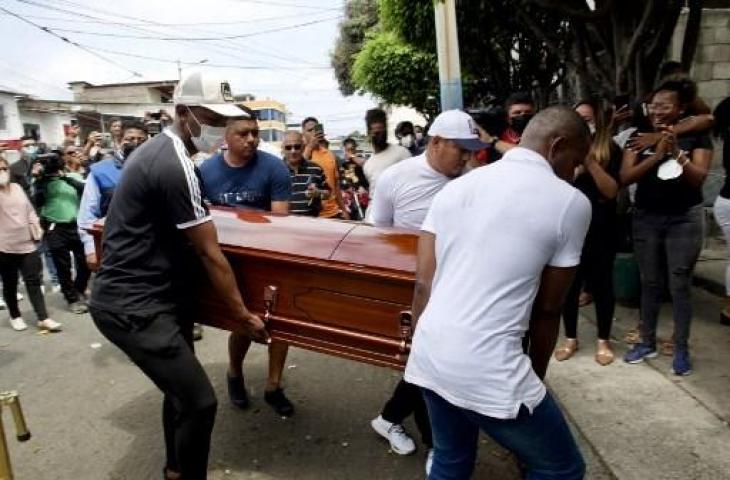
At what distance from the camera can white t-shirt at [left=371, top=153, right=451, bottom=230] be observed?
2.85 meters

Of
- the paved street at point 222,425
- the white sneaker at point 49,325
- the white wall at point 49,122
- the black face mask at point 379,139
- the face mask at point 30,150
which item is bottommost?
the paved street at point 222,425

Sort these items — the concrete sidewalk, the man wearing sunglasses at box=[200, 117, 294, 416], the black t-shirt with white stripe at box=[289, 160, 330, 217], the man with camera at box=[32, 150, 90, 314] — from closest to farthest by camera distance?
the concrete sidewalk → the man wearing sunglasses at box=[200, 117, 294, 416] → the black t-shirt with white stripe at box=[289, 160, 330, 217] → the man with camera at box=[32, 150, 90, 314]

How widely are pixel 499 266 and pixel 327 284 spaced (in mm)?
987

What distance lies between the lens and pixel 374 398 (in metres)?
3.68

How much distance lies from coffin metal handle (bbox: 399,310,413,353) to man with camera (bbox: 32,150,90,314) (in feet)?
15.8

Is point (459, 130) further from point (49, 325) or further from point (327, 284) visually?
point (49, 325)

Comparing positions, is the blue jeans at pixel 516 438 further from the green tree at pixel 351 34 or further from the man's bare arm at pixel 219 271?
the green tree at pixel 351 34

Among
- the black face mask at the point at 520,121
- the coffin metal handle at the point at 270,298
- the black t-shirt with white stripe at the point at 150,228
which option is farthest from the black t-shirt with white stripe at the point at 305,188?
the black t-shirt with white stripe at the point at 150,228

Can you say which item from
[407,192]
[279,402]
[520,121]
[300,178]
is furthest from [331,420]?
[520,121]

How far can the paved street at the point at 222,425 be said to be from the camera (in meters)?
2.95

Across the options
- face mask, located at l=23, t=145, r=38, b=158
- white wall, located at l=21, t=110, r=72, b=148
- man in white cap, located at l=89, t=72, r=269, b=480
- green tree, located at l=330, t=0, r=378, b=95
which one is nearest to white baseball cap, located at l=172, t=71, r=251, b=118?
man in white cap, located at l=89, t=72, r=269, b=480

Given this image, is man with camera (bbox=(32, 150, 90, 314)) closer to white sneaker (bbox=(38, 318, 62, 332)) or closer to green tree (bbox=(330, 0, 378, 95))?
white sneaker (bbox=(38, 318, 62, 332))

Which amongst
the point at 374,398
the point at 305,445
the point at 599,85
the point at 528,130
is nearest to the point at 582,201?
the point at 528,130

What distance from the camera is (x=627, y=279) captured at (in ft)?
16.4
